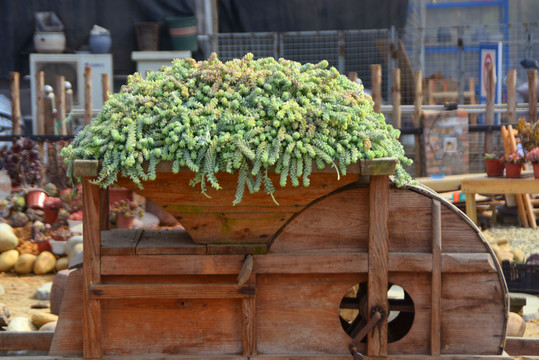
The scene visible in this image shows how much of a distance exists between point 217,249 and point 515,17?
18197 mm

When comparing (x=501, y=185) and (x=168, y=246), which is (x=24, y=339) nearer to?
(x=168, y=246)

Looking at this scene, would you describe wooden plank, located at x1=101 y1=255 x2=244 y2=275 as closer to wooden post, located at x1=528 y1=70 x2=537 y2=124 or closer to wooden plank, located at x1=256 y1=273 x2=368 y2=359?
wooden plank, located at x1=256 y1=273 x2=368 y2=359

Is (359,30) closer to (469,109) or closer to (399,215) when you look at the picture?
(469,109)

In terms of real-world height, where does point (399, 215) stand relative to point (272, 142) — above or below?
below

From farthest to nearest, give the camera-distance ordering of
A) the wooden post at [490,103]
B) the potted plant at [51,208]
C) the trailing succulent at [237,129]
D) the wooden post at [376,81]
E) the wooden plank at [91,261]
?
the wooden post at [490,103]
the wooden post at [376,81]
the potted plant at [51,208]
the wooden plank at [91,261]
the trailing succulent at [237,129]

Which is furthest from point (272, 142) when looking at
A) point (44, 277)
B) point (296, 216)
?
point (44, 277)

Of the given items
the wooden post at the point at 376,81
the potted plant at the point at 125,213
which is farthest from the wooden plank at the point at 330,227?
the wooden post at the point at 376,81

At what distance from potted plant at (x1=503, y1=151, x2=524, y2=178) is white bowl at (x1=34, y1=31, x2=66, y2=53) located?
759 cm

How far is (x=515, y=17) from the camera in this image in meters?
18.9

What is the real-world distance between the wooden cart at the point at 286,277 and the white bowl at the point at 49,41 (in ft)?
29.5

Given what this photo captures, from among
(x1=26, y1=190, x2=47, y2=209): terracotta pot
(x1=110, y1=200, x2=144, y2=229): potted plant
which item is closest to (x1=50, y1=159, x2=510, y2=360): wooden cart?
(x1=110, y1=200, x2=144, y2=229): potted plant

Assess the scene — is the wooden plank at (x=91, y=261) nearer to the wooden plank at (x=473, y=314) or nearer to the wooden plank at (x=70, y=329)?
the wooden plank at (x=70, y=329)

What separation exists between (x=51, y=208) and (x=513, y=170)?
4.92 meters

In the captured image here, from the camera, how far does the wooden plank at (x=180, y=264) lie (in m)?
2.83
